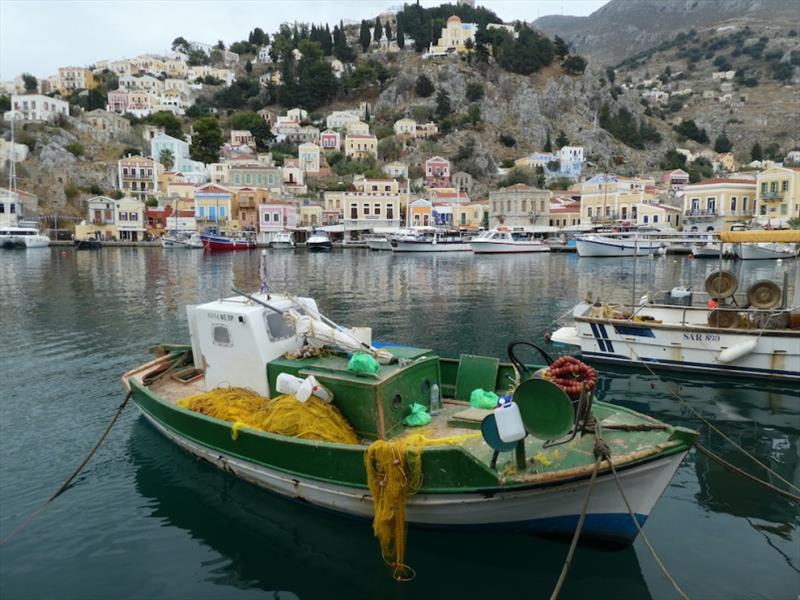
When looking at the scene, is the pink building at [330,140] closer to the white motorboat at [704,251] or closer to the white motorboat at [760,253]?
the white motorboat at [704,251]

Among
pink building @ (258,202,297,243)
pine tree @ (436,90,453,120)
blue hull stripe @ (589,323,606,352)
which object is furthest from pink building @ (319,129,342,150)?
blue hull stripe @ (589,323,606,352)

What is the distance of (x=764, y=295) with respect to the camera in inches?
624

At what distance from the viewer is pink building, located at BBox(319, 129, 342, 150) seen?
127062mm

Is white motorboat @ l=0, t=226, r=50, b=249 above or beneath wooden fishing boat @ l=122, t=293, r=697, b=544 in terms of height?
above

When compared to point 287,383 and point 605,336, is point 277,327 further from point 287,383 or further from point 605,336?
point 605,336

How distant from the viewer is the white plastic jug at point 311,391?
29.1 ft

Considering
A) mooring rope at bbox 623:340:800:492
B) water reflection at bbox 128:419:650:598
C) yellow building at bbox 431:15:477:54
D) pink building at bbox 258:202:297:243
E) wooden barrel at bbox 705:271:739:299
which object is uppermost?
yellow building at bbox 431:15:477:54

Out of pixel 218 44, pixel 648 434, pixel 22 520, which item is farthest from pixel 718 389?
pixel 218 44

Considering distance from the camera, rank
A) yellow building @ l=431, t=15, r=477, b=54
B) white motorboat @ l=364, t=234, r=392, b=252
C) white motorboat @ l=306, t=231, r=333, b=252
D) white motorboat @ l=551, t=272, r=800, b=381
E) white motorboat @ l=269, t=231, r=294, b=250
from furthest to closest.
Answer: yellow building @ l=431, t=15, r=477, b=54 < white motorboat @ l=269, t=231, r=294, b=250 < white motorboat @ l=306, t=231, r=333, b=252 < white motorboat @ l=364, t=234, r=392, b=252 < white motorboat @ l=551, t=272, r=800, b=381

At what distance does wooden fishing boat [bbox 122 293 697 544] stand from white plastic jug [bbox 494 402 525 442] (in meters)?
0.32

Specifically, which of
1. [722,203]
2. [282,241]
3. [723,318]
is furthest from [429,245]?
[723,318]

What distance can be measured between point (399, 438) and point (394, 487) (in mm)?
1590

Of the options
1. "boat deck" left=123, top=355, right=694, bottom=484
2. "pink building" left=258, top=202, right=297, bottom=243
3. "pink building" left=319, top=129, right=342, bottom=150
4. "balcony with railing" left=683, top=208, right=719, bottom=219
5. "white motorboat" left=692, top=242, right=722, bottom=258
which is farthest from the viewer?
"pink building" left=319, top=129, right=342, bottom=150

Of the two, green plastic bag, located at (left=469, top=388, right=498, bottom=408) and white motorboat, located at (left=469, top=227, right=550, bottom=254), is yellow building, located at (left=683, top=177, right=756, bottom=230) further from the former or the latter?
green plastic bag, located at (left=469, top=388, right=498, bottom=408)
